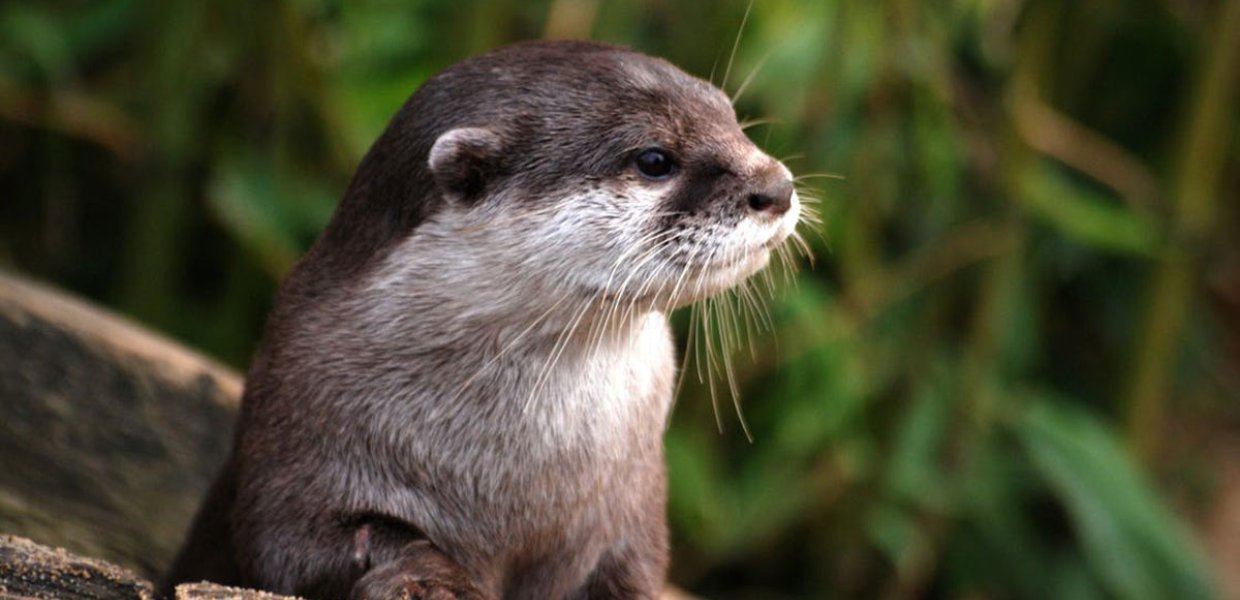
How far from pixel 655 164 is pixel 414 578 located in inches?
21.2

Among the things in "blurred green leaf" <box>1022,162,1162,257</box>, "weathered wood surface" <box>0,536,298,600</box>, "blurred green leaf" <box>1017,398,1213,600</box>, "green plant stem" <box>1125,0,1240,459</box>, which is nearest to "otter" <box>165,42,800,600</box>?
"weathered wood surface" <box>0,536,298,600</box>

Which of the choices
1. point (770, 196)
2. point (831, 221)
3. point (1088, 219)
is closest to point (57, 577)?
point (770, 196)

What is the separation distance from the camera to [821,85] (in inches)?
138

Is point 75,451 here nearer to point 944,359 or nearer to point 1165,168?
point 944,359

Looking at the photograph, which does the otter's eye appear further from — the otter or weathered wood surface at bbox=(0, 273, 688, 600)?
weathered wood surface at bbox=(0, 273, 688, 600)

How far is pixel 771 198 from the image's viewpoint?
6.24ft

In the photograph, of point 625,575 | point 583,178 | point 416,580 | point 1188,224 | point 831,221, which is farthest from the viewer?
point 1188,224

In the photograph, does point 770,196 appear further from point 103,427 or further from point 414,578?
point 103,427

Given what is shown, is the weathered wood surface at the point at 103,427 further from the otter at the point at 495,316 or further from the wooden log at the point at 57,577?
the wooden log at the point at 57,577

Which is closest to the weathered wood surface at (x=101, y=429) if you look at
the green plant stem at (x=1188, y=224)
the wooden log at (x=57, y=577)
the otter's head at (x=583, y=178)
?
the wooden log at (x=57, y=577)

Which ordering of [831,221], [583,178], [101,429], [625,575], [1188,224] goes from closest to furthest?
[583,178]
[625,575]
[101,429]
[831,221]
[1188,224]

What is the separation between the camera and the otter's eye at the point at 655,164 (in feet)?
6.42

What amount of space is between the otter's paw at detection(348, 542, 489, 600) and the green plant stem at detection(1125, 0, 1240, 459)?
2401 millimetres

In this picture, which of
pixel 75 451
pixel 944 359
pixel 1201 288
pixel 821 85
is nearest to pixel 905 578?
pixel 944 359
